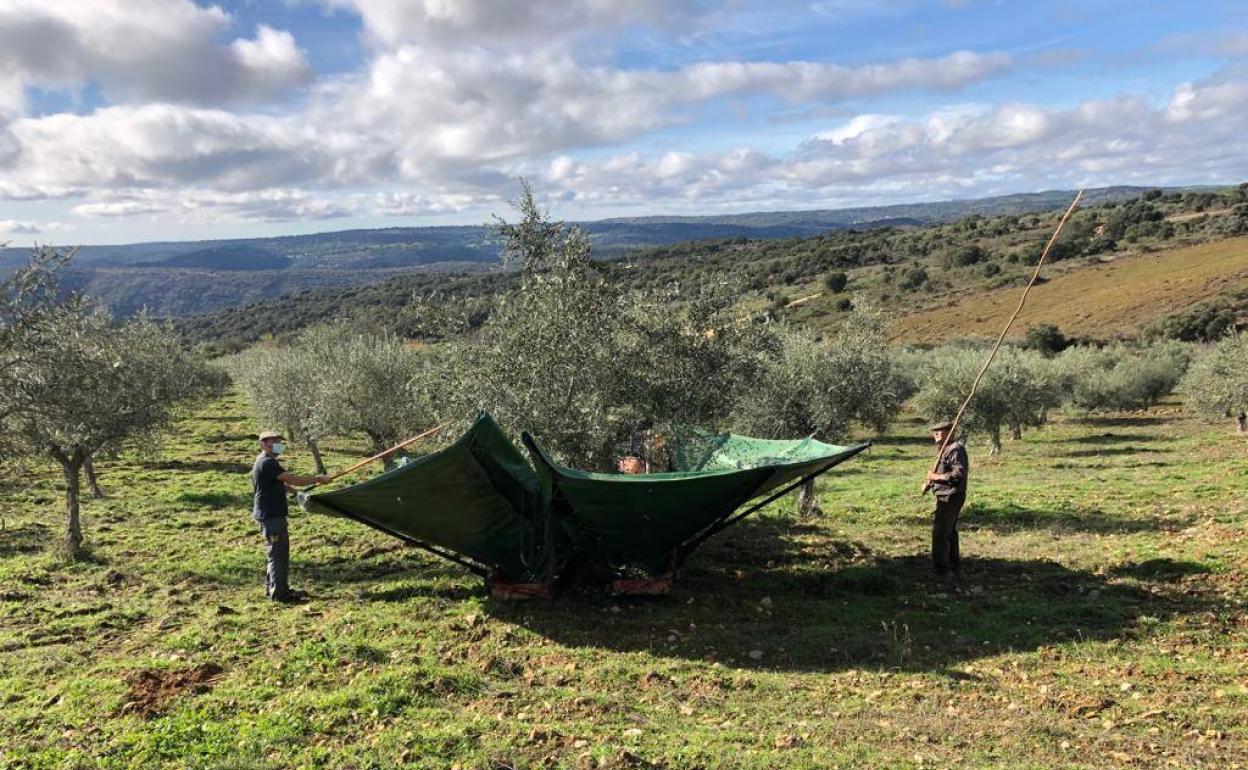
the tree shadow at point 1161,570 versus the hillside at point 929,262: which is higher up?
the hillside at point 929,262

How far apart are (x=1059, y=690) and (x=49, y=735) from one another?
880 centimetres

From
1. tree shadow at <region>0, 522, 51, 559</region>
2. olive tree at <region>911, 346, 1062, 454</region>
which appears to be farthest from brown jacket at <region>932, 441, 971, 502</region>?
olive tree at <region>911, 346, 1062, 454</region>

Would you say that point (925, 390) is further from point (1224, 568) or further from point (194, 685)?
point (194, 685)

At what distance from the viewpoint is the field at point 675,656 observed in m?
5.79

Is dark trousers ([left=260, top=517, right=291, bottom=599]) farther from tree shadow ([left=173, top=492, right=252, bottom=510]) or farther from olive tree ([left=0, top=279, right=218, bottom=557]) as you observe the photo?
tree shadow ([left=173, top=492, right=252, bottom=510])

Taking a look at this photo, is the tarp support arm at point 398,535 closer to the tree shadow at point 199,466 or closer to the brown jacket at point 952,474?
the brown jacket at point 952,474

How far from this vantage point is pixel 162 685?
692 centimetres

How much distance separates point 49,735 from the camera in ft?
19.9

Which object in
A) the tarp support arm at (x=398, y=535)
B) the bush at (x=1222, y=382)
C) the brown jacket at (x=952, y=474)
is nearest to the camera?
the tarp support arm at (x=398, y=535)

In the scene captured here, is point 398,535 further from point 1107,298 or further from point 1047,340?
point 1107,298

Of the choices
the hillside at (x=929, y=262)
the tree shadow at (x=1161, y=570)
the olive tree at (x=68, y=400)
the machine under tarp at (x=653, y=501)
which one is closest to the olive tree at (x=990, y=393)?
the tree shadow at (x=1161, y=570)

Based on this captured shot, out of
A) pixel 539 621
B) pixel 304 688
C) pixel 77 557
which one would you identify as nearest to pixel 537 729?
pixel 304 688

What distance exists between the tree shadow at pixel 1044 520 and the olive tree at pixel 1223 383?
20.8m

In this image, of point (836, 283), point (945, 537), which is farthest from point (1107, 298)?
point (945, 537)
